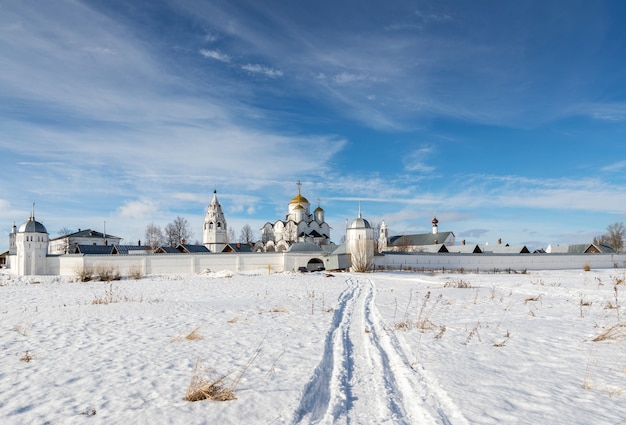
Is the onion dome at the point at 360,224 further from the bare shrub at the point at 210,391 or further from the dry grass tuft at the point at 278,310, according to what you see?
the bare shrub at the point at 210,391

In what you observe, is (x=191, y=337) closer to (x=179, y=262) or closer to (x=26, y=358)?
(x=26, y=358)

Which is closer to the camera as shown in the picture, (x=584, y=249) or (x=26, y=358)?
(x=26, y=358)

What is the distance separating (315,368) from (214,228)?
59166 millimetres

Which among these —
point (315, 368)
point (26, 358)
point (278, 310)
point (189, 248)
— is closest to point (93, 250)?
point (189, 248)

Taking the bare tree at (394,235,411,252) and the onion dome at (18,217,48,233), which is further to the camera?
the bare tree at (394,235,411,252)

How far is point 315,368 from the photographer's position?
18.9ft

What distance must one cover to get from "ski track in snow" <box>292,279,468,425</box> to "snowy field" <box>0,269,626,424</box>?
21 mm

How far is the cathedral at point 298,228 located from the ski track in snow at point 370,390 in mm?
56439

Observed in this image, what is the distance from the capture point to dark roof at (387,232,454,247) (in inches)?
2739

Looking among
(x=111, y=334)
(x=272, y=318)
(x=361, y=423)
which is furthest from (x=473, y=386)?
(x=111, y=334)

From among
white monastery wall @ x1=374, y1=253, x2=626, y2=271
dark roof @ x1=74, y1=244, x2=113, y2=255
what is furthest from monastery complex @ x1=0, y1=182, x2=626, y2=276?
dark roof @ x1=74, y1=244, x2=113, y2=255

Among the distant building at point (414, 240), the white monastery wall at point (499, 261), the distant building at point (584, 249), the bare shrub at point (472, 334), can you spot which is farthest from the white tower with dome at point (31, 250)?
the distant building at point (584, 249)

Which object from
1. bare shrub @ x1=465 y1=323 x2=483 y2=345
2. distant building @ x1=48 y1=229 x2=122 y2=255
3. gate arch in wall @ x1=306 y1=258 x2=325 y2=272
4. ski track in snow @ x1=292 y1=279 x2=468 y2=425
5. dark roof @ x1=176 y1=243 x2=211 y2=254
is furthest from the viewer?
distant building @ x1=48 y1=229 x2=122 y2=255

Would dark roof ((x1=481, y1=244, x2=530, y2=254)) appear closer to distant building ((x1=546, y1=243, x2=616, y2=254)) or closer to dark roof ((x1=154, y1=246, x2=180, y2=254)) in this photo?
distant building ((x1=546, y1=243, x2=616, y2=254))
